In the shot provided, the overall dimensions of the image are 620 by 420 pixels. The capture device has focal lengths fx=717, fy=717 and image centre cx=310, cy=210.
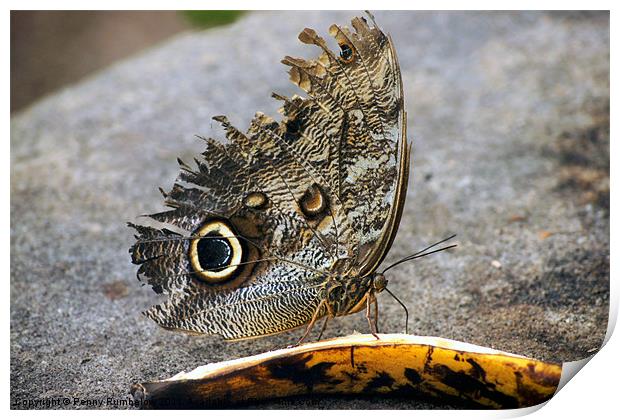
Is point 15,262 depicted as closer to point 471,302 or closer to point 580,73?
point 471,302

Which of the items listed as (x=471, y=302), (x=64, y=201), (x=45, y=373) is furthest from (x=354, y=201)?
(x=64, y=201)

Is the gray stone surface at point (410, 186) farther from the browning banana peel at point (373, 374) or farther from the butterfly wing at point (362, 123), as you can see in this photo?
the butterfly wing at point (362, 123)

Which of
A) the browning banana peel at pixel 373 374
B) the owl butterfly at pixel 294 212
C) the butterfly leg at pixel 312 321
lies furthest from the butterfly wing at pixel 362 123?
the browning banana peel at pixel 373 374

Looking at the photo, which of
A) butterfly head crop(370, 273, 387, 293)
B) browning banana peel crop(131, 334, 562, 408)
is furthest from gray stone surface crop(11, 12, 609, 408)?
butterfly head crop(370, 273, 387, 293)

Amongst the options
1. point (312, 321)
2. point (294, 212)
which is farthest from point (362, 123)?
point (312, 321)

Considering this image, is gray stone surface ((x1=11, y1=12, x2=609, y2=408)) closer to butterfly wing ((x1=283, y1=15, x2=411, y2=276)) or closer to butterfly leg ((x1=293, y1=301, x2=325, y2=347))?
butterfly leg ((x1=293, y1=301, x2=325, y2=347))

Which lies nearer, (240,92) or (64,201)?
(64,201)
